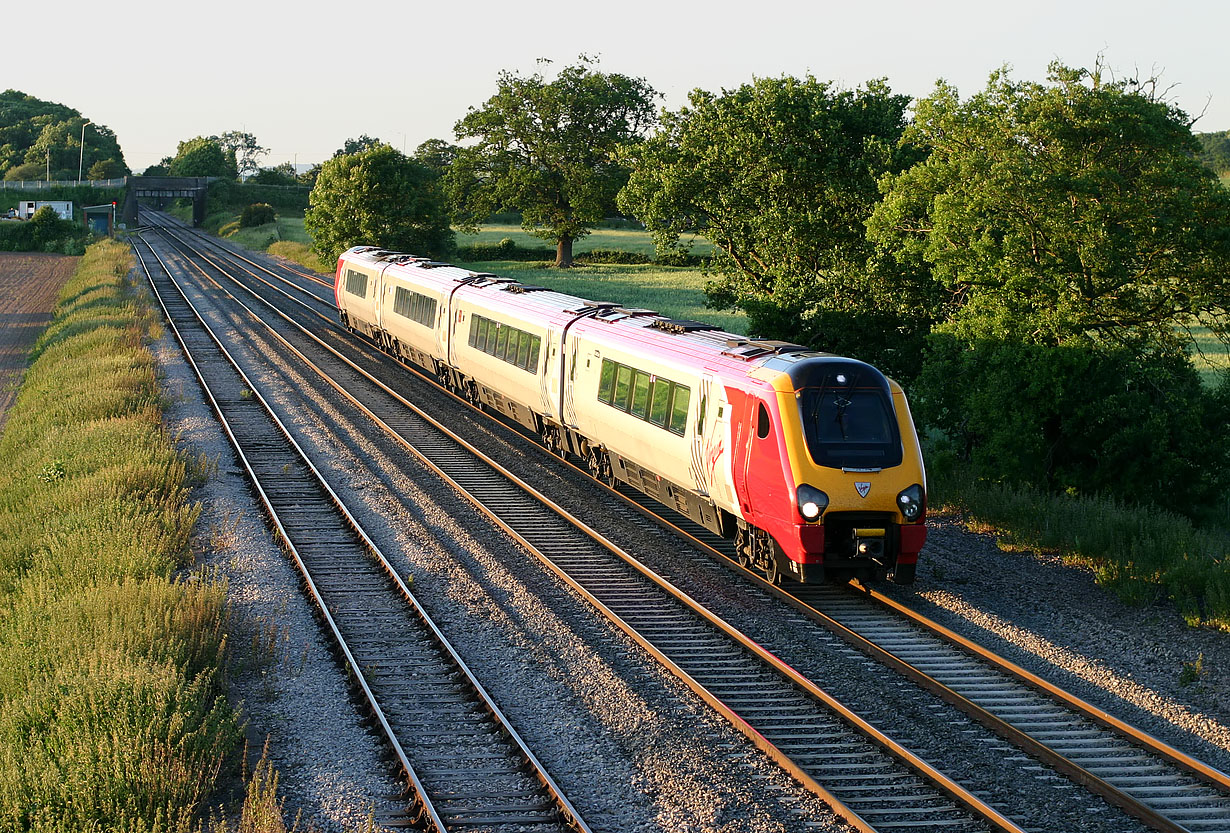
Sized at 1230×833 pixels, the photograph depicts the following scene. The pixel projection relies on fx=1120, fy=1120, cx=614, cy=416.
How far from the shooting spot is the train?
523 inches

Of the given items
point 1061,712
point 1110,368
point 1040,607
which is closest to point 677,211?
point 1110,368

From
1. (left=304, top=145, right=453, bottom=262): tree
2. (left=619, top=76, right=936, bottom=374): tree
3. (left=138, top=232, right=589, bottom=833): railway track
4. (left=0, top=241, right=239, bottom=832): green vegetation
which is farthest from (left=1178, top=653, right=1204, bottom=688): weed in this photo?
(left=304, top=145, right=453, bottom=262): tree

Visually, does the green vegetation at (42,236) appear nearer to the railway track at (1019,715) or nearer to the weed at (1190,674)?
the railway track at (1019,715)

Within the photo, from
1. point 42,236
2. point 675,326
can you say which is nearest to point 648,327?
point 675,326

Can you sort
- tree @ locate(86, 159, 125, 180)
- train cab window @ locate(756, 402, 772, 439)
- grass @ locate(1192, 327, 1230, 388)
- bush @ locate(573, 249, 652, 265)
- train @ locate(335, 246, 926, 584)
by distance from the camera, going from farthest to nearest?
tree @ locate(86, 159, 125, 180)
bush @ locate(573, 249, 652, 265)
grass @ locate(1192, 327, 1230, 388)
train cab window @ locate(756, 402, 772, 439)
train @ locate(335, 246, 926, 584)

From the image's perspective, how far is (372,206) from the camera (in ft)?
195

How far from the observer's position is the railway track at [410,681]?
8.69 meters

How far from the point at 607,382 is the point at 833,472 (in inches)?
244

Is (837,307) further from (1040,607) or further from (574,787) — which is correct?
(574,787)

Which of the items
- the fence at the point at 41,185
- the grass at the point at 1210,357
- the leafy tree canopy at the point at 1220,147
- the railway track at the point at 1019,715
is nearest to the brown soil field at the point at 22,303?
the railway track at the point at 1019,715

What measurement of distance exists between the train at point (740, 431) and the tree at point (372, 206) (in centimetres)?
3845

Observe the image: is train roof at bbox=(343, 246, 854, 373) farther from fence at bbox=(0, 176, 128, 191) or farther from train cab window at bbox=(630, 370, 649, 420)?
fence at bbox=(0, 176, 128, 191)

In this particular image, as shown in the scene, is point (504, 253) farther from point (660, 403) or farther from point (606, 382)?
point (660, 403)

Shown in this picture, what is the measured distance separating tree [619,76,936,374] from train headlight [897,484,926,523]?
35.0 feet
